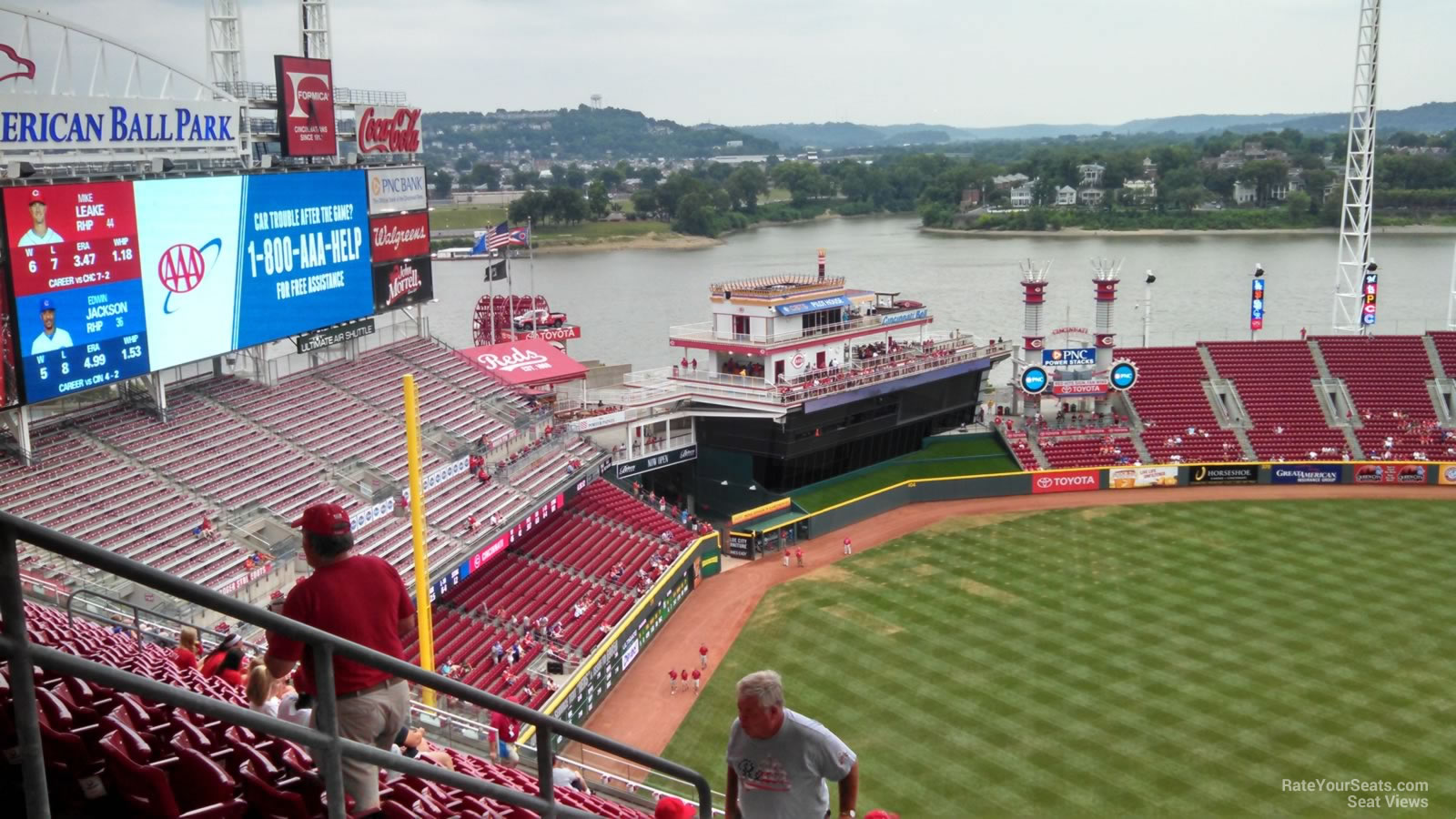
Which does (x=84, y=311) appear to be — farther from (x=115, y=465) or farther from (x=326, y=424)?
(x=326, y=424)

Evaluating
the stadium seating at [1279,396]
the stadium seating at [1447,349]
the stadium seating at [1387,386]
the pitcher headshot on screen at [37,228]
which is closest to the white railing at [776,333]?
the stadium seating at [1279,396]

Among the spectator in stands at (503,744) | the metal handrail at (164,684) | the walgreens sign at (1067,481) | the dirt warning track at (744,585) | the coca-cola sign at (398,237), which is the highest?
the coca-cola sign at (398,237)

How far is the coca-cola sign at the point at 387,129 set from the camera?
34.9 m

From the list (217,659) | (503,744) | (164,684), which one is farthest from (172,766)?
(503,744)

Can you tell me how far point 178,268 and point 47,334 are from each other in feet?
13.1

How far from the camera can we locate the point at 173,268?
26391 mm

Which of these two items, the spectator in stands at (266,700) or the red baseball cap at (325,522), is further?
the spectator in stands at (266,700)

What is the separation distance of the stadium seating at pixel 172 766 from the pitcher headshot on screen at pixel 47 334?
18.3m

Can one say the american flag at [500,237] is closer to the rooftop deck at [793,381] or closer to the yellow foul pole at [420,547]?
the rooftop deck at [793,381]

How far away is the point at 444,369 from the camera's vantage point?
→ 38688mm

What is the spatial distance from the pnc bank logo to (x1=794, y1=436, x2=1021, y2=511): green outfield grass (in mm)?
20044

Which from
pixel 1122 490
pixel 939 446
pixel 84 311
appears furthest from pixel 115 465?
pixel 1122 490

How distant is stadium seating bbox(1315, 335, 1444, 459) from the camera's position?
150 ft

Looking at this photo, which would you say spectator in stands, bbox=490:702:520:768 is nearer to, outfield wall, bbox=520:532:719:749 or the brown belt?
outfield wall, bbox=520:532:719:749
